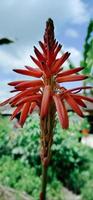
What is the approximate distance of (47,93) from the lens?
34.9 inches

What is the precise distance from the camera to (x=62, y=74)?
992mm

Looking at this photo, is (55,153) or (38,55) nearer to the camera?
(38,55)

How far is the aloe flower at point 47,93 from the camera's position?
89 cm

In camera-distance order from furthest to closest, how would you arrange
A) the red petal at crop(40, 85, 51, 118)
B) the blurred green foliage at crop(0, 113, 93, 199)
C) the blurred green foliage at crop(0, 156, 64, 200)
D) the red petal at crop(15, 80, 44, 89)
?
the blurred green foliage at crop(0, 113, 93, 199)
the blurred green foliage at crop(0, 156, 64, 200)
the red petal at crop(15, 80, 44, 89)
the red petal at crop(40, 85, 51, 118)

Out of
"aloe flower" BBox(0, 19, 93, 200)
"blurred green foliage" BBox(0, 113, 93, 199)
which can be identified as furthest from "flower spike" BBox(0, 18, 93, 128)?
"blurred green foliage" BBox(0, 113, 93, 199)

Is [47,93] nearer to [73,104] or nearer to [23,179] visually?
[73,104]

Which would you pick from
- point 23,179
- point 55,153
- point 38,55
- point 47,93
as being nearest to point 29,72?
point 38,55

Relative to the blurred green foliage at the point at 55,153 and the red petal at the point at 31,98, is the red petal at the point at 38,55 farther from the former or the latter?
the blurred green foliage at the point at 55,153

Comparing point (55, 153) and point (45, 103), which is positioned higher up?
point (45, 103)

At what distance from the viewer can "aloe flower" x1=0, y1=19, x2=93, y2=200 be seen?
34.9 inches

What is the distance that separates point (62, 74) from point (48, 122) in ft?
0.47

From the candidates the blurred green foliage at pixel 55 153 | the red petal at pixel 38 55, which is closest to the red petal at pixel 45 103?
the red petal at pixel 38 55

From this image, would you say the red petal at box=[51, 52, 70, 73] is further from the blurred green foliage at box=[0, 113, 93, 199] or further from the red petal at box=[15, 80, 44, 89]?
the blurred green foliage at box=[0, 113, 93, 199]

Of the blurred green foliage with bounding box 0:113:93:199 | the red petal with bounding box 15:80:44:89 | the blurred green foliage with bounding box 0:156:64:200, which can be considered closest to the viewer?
the red petal with bounding box 15:80:44:89
